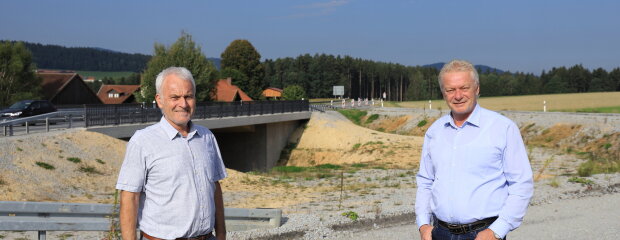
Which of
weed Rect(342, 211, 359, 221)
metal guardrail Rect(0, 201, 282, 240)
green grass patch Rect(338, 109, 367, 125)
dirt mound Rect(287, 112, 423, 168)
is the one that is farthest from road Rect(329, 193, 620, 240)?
green grass patch Rect(338, 109, 367, 125)

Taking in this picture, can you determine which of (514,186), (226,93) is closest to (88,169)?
(514,186)

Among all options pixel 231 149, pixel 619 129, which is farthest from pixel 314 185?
pixel 231 149

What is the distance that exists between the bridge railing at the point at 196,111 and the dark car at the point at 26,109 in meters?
4.78

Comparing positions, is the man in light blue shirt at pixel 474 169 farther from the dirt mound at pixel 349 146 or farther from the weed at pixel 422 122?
the weed at pixel 422 122

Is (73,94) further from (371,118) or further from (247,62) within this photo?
(371,118)

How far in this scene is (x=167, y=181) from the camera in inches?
135

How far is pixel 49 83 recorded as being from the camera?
66625 mm

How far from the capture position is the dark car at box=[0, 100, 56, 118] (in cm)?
2827

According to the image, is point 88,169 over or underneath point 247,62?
underneath

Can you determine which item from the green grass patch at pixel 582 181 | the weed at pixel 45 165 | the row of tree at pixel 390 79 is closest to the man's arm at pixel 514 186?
the green grass patch at pixel 582 181

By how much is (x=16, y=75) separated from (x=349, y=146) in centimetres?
3728

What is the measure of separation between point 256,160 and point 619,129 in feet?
76.0

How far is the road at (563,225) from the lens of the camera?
971cm

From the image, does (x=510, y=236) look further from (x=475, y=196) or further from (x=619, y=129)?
(x=619, y=129)
